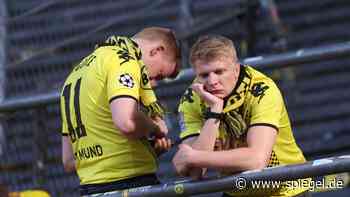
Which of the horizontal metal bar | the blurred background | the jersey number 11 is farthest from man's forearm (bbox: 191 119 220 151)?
the blurred background

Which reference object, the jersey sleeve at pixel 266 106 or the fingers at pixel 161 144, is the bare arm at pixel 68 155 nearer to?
the fingers at pixel 161 144

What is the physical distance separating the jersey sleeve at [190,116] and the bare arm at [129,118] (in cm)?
39

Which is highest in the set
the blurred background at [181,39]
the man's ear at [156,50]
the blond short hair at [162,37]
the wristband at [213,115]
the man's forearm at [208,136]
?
the blurred background at [181,39]

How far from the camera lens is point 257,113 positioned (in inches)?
173

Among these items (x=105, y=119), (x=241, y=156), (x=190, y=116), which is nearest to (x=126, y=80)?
(x=105, y=119)

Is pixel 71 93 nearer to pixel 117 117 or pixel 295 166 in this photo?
pixel 117 117

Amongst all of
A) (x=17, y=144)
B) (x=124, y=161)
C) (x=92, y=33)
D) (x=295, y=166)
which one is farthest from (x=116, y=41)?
(x=92, y=33)

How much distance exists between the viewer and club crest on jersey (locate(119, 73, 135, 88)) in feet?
14.2

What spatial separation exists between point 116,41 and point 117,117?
52 centimetres

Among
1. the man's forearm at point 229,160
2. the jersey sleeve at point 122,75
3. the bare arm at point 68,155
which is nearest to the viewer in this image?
the man's forearm at point 229,160

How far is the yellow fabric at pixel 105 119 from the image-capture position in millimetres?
4461

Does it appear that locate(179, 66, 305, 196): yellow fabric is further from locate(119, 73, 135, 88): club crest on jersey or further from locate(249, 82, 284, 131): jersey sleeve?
locate(119, 73, 135, 88): club crest on jersey

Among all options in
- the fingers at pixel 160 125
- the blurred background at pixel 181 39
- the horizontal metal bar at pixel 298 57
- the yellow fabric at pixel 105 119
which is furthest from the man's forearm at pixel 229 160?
the blurred background at pixel 181 39

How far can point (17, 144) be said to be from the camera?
7.96 meters
